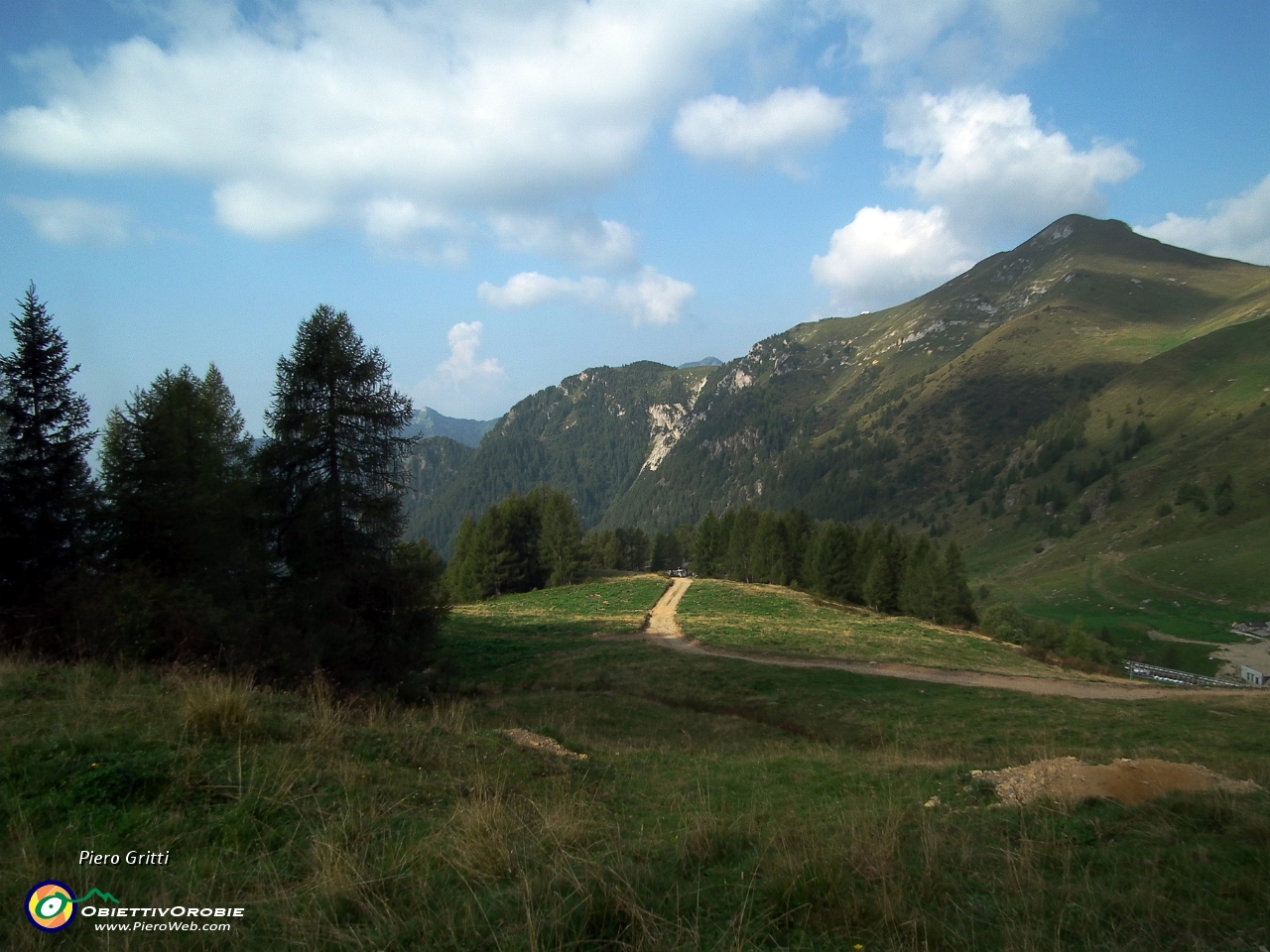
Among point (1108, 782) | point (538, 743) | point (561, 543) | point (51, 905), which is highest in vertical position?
point (51, 905)

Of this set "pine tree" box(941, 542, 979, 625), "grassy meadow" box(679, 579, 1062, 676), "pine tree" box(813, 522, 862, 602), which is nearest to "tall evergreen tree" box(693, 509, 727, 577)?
"pine tree" box(813, 522, 862, 602)

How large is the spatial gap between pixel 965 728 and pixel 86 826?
725 inches

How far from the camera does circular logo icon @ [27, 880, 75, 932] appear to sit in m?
3.59

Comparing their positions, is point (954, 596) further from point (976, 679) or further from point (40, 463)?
point (40, 463)

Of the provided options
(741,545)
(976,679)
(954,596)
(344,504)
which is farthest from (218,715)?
(741,545)

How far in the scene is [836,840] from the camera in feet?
16.1

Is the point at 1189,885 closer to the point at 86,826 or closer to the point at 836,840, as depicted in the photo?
the point at 836,840

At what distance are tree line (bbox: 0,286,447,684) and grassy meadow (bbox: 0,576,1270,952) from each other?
837 centimetres

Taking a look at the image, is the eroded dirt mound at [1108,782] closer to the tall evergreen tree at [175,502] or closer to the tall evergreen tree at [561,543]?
the tall evergreen tree at [175,502]

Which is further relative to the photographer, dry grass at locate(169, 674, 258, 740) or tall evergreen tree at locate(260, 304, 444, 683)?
tall evergreen tree at locate(260, 304, 444, 683)

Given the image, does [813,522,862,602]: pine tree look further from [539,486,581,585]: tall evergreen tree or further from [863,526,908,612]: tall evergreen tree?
[539,486,581,585]: tall evergreen tree

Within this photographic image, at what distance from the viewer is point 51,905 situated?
146 inches

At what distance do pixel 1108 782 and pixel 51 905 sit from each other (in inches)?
371

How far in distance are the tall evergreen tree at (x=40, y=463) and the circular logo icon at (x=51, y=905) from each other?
16840 millimetres
